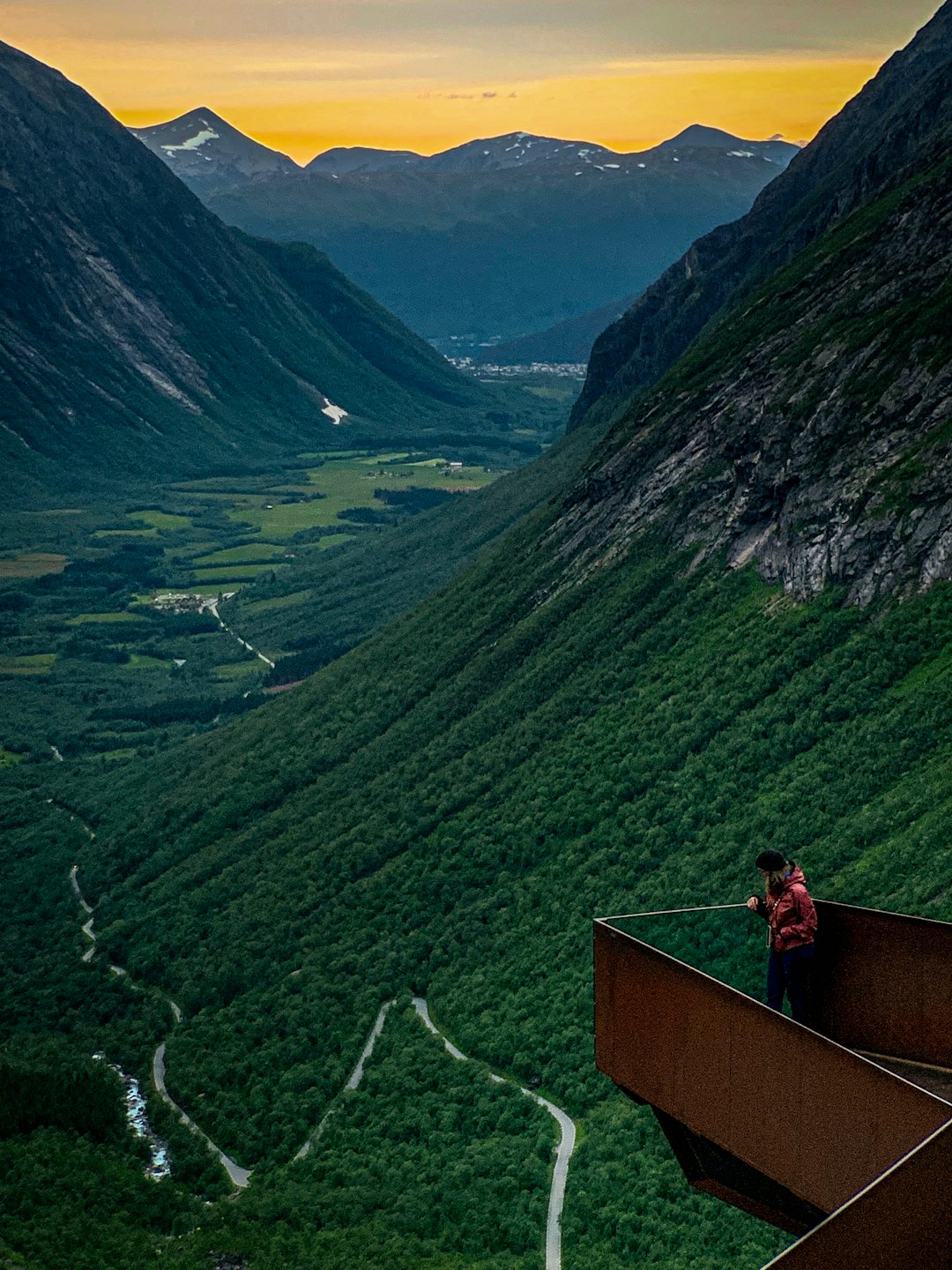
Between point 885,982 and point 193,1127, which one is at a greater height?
point 885,982

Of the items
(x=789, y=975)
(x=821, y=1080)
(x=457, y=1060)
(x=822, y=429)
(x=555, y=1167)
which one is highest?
(x=822, y=429)

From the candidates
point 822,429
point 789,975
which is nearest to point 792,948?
point 789,975

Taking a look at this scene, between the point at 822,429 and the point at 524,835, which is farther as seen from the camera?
the point at 822,429

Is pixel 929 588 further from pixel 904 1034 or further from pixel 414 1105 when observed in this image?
pixel 904 1034

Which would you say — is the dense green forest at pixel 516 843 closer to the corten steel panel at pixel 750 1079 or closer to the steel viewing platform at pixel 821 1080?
the steel viewing platform at pixel 821 1080

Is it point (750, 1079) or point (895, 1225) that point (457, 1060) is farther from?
point (895, 1225)

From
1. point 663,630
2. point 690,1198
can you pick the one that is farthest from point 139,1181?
point 663,630

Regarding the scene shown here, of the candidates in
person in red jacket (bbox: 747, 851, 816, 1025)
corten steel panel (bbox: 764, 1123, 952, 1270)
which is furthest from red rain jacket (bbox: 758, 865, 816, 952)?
corten steel panel (bbox: 764, 1123, 952, 1270)
